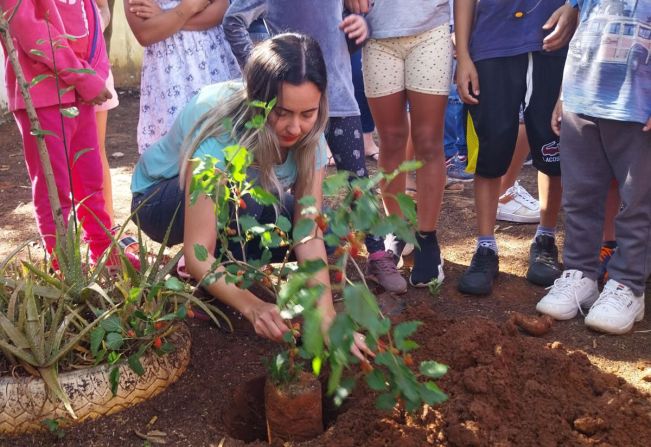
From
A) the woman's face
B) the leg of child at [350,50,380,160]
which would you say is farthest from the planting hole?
the leg of child at [350,50,380,160]

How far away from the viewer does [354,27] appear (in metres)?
3.19

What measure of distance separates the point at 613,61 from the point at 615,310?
0.97 meters

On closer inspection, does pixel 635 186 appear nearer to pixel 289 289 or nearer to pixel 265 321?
pixel 265 321

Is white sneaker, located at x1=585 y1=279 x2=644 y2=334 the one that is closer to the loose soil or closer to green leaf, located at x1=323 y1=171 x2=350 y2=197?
the loose soil

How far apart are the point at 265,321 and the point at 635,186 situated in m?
1.62

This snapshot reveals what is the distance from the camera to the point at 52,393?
2.30 m

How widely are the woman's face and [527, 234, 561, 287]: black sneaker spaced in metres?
1.50

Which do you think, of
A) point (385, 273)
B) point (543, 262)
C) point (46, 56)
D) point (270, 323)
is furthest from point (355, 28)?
point (270, 323)

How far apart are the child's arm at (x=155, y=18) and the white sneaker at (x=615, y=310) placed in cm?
215

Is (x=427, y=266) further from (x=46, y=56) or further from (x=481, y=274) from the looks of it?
(x=46, y=56)

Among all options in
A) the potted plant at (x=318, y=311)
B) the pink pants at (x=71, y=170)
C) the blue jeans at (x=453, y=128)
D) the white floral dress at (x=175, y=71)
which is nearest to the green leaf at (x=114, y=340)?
the potted plant at (x=318, y=311)

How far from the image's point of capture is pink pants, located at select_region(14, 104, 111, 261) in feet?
10.5

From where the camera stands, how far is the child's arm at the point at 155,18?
3.35 m

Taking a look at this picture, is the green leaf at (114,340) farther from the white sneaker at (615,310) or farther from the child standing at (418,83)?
the white sneaker at (615,310)
